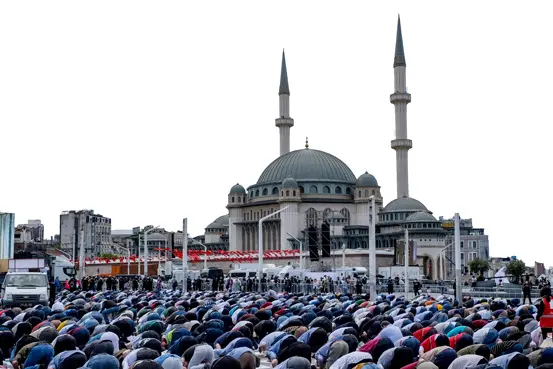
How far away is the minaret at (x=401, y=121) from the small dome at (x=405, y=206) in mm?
1692

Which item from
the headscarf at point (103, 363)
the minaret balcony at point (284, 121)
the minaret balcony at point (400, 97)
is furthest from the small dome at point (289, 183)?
the headscarf at point (103, 363)

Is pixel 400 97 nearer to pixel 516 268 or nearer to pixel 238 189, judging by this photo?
pixel 516 268

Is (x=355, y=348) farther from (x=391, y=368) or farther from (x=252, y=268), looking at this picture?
(x=252, y=268)

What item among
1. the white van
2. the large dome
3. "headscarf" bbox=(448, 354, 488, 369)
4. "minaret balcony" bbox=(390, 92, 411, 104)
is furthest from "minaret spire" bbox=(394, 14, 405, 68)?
"headscarf" bbox=(448, 354, 488, 369)

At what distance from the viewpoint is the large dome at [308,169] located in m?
119

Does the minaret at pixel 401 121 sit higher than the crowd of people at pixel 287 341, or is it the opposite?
the minaret at pixel 401 121

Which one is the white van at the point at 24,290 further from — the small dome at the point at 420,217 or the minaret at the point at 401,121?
the minaret at the point at 401,121

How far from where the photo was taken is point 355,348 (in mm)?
16609

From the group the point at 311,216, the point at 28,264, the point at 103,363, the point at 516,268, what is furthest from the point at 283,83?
the point at 103,363

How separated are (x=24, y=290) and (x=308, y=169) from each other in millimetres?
85978

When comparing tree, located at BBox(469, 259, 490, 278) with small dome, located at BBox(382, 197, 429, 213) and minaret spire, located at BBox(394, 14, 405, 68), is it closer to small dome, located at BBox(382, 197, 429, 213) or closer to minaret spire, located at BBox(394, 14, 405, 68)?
small dome, located at BBox(382, 197, 429, 213)

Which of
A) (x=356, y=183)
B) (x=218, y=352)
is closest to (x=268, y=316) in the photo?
(x=218, y=352)

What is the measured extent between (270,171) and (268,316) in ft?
326

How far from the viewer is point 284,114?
401 ft
